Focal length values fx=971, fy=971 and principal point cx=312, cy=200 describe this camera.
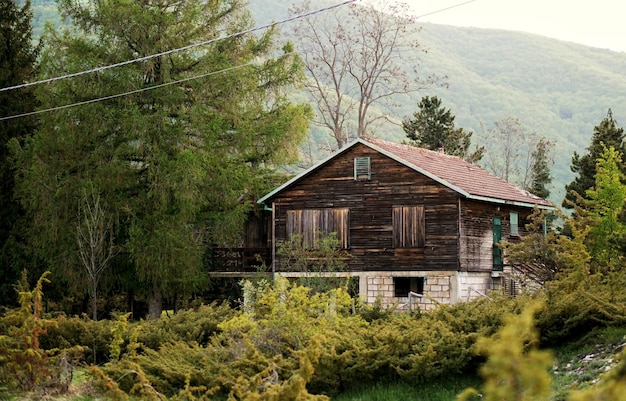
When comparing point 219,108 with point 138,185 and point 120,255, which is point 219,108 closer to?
point 138,185

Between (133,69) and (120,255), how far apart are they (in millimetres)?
6736

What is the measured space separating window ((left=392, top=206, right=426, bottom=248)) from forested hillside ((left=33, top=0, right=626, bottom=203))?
7019 cm

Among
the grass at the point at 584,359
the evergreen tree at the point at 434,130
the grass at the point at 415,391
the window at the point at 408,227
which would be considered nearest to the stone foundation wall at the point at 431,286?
the window at the point at 408,227

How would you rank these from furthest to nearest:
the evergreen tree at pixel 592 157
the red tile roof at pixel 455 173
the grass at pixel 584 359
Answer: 1. the evergreen tree at pixel 592 157
2. the red tile roof at pixel 455 173
3. the grass at pixel 584 359

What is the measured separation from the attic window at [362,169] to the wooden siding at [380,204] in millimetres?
134

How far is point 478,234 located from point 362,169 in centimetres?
484

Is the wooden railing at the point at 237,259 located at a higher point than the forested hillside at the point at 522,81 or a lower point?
lower

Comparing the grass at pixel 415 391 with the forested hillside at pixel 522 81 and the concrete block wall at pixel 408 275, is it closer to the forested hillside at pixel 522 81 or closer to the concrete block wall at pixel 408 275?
the concrete block wall at pixel 408 275

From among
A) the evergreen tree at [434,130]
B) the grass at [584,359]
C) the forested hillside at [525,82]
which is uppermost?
the forested hillside at [525,82]

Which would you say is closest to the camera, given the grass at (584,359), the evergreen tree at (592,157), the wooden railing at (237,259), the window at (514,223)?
the grass at (584,359)

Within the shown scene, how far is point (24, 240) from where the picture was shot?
36.7 metres

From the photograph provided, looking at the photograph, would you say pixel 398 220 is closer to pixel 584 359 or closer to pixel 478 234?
pixel 478 234

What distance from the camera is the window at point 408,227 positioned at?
34.2 metres

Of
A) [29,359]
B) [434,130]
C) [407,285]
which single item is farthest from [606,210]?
[434,130]
